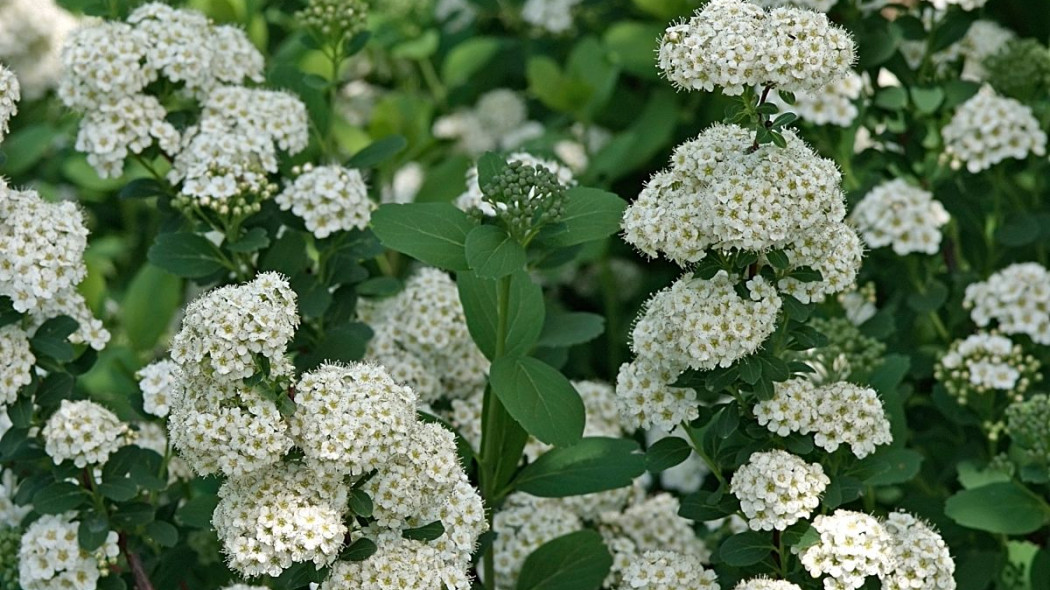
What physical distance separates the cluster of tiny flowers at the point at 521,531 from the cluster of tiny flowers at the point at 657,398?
0.63 m

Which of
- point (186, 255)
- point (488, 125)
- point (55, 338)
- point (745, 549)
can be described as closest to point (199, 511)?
point (55, 338)

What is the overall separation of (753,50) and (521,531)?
1435 mm

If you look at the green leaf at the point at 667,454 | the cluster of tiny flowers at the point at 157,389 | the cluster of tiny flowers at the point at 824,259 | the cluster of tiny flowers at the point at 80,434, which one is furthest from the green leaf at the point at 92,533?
the cluster of tiny flowers at the point at 824,259

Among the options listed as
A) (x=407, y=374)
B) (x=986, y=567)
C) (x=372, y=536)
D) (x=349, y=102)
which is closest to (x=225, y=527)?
(x=372, y=536)

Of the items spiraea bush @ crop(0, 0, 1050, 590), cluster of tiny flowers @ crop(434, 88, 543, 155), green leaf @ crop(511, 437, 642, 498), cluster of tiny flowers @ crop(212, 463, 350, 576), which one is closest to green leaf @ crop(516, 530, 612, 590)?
spiraea bush @ crop(0, 0, 1050, 590)

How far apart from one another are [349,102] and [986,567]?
3.26 meters

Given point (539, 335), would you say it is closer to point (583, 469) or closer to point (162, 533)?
point (583, 469)

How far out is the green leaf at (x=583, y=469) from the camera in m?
3.26

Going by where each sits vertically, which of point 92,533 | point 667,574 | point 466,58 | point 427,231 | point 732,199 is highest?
point 732,199

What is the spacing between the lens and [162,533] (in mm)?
3223

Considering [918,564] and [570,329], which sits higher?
[918,564]

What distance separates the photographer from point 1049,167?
178 inches

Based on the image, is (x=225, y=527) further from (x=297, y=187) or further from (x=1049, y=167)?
(x=1049, y=167)

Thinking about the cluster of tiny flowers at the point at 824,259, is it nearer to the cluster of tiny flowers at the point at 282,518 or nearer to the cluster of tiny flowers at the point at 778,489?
the cluster of tiny flowers at the point at 778,489
